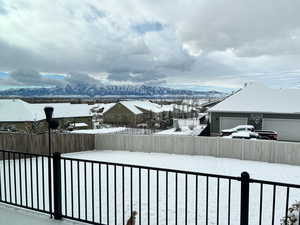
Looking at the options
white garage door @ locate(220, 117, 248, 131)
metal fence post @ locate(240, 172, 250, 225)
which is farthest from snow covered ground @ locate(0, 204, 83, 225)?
white garage door @ locate(220, 117, 248, 131)

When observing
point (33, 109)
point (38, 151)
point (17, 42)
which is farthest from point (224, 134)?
point (33, 109)

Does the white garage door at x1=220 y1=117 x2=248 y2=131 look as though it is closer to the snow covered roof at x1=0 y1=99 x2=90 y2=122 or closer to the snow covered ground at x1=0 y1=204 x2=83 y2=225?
the snow covered roof at x1=0 y1=99 x2=90 y2=122

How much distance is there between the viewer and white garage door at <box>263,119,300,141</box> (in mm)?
15394

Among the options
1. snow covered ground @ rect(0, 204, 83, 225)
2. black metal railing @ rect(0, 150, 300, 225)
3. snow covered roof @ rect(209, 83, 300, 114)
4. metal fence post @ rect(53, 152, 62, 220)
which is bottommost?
black metal railing @ rect(0, 150, 300, 225)

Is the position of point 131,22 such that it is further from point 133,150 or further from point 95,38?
point 133,150

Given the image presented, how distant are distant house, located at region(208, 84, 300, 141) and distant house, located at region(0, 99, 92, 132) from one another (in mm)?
14493

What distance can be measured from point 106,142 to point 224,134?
7380mm

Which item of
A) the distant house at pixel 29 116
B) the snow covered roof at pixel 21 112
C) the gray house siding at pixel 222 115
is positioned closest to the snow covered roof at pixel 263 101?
the gray house siding at pixel 222 115

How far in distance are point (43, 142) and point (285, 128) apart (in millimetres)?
14585

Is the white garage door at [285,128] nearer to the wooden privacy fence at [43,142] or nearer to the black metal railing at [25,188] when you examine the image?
the wooden privacy fence at [43,142]

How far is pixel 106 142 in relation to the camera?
45.1 ft

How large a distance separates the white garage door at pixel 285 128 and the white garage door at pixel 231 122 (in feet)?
4.74

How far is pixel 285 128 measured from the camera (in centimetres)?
1559

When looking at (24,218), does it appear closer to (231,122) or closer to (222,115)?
(222,115)
